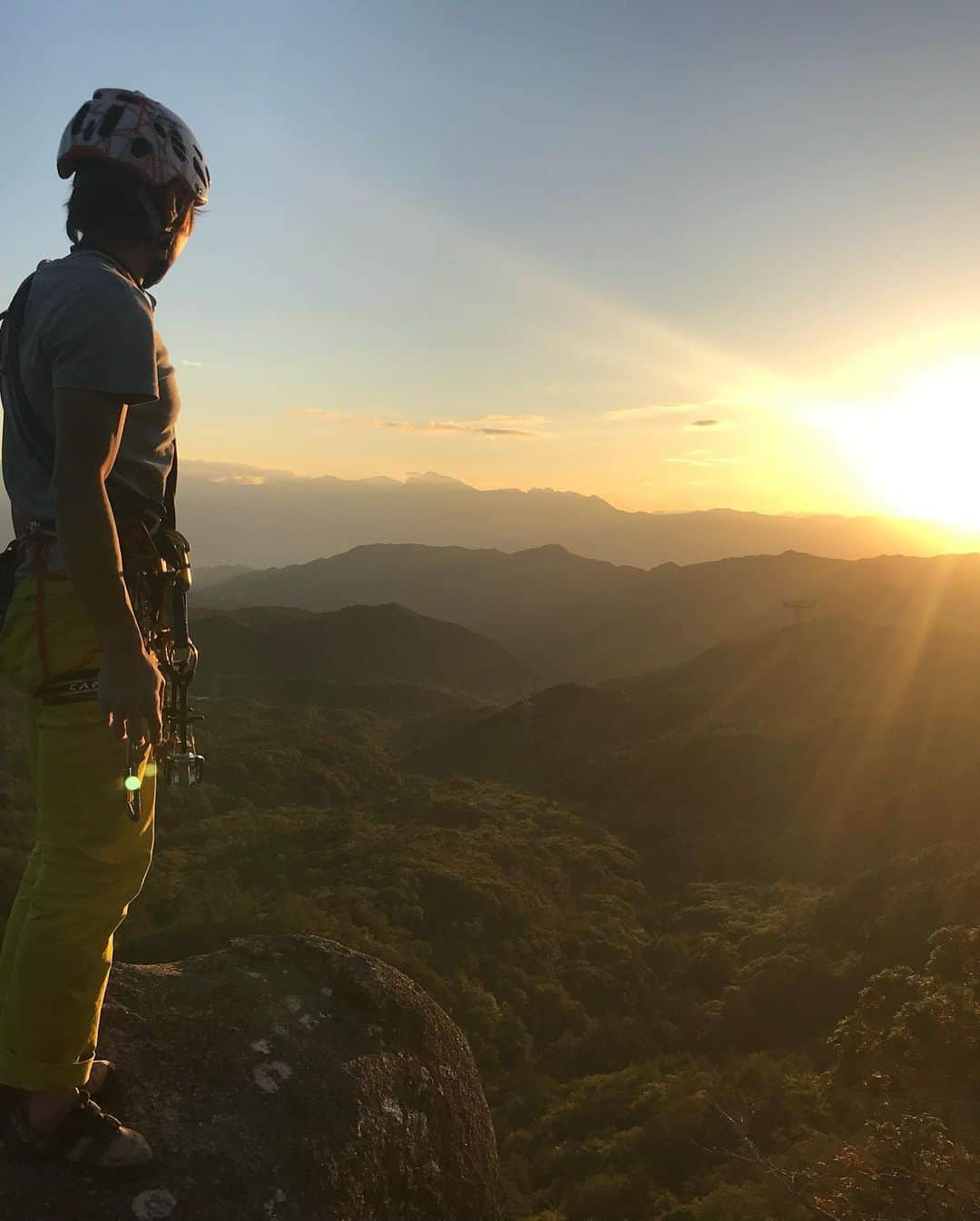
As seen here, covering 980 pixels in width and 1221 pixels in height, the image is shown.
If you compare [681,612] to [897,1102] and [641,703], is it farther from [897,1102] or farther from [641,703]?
[897,1102]

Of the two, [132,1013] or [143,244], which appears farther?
[132,1013]

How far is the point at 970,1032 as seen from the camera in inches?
428

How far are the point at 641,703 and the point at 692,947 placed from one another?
1094 inches

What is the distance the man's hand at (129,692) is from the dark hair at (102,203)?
1.41 metres

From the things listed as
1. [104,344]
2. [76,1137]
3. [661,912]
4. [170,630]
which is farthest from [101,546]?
[661,912]

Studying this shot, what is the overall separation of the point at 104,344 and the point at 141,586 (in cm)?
92

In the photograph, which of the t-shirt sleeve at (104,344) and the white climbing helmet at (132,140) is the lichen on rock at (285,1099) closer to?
the t-shirt sleeve at (104,344)

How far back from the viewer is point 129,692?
8.13ft

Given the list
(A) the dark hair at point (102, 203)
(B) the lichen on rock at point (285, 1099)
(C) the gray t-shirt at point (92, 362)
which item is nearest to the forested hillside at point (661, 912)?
(B) the lichen on rock at point (285, 1099)

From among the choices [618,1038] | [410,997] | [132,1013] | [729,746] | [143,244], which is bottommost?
[618,1038]

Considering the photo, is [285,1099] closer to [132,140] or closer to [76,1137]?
[76,1137]

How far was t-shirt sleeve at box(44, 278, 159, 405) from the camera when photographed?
228 centimetres

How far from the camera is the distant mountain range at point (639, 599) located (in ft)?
273

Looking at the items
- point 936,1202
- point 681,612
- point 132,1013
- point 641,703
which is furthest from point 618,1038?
point 681,612
